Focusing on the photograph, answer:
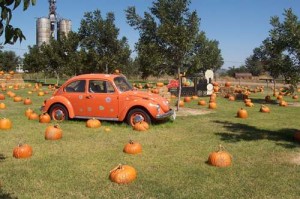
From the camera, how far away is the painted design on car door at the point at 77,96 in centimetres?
1205

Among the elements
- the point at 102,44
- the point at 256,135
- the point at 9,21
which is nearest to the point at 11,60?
the point at 102,44

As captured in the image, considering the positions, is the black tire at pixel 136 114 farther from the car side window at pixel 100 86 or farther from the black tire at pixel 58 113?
the black tire at pixel 58 113

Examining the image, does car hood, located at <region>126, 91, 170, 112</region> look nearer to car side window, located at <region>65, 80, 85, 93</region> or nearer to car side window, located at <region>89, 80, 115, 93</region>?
car side window, located at <region>89, 80, 115, 93</region>

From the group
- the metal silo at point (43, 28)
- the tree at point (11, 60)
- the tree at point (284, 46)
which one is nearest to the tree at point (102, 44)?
the tree at point (284, 46)

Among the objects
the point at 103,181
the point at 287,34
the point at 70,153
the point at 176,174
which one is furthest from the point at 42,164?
the point at 287,34

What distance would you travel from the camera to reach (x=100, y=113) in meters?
11.9

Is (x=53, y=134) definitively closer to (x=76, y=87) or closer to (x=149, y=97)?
(x=76, y=87)

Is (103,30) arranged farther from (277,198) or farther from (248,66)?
(248,66)

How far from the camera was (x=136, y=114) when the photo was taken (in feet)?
37.9

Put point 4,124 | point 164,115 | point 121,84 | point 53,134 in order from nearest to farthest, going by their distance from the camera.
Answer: point 53,134
point 4,124
point 164,115
point 121,84

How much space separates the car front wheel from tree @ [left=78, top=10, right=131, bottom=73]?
19.4 meters

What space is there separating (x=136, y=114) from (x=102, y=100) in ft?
3.94

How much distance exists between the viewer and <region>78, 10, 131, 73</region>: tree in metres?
31.9

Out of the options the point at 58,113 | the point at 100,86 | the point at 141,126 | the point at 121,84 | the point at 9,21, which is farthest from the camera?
the point at 58,113
